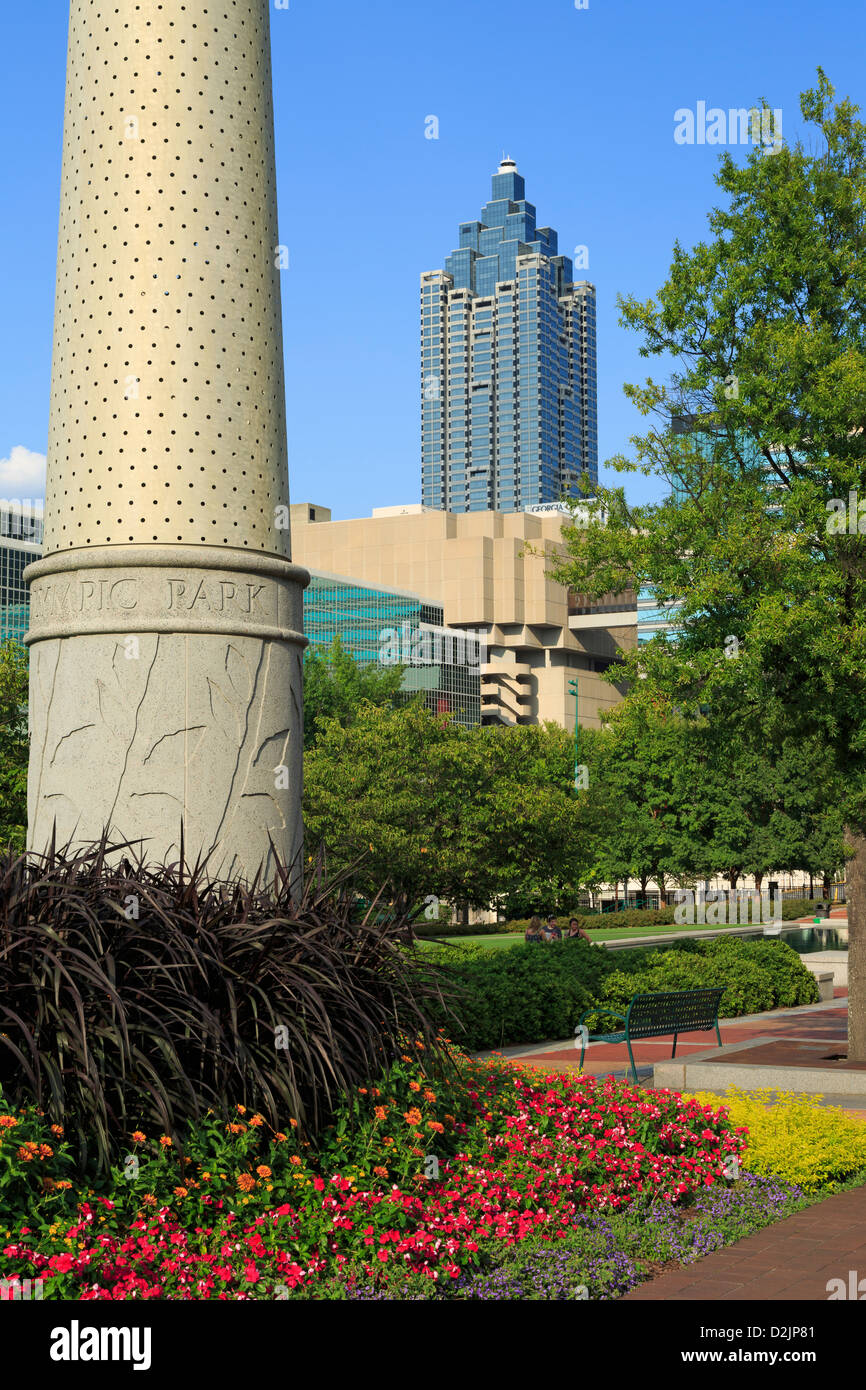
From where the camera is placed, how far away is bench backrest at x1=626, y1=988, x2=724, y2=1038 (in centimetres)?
1234

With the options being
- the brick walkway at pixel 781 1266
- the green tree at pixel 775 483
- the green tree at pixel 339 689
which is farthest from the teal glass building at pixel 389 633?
the brick walkway at pixel 781 1266

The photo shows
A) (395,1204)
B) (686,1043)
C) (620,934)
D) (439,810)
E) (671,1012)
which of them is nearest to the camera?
(395,1204)

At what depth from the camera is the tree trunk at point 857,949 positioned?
42.5 ft

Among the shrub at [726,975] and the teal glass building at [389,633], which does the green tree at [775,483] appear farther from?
the teal glass building at [389,633]

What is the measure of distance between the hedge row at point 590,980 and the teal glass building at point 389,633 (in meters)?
84.5

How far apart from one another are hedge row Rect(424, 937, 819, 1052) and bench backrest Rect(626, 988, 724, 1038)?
59.4 inches


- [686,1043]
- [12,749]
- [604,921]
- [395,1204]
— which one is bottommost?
[604,921]

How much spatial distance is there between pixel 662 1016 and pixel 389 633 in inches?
3792

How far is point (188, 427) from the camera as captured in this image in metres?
9.60

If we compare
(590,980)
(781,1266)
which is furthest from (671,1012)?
(781,1266)

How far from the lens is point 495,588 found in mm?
126312

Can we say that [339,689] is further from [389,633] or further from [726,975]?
[389,633]

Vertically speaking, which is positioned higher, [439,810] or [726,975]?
[439,810]

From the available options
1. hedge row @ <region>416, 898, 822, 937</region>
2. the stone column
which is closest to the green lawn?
hedge row @ <region>416, 898, 822, 937</region>
